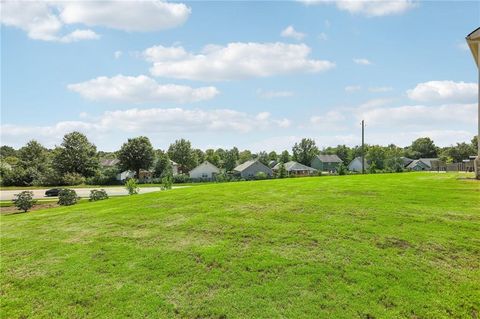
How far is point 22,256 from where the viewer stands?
30.0 ft

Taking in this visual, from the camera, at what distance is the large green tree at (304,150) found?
327ft

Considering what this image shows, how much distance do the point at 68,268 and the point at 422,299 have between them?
7.50 metres

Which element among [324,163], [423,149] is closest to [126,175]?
[324,163]

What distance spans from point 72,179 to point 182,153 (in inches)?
1376

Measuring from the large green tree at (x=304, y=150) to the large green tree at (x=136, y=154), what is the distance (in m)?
44.3

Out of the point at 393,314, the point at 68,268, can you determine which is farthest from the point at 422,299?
the point at 68,268

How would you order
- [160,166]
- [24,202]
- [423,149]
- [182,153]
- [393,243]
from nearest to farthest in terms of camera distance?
[393,243]
[24,202]
[160,166]
[182,153]
[423,149]

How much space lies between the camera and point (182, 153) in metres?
97.4

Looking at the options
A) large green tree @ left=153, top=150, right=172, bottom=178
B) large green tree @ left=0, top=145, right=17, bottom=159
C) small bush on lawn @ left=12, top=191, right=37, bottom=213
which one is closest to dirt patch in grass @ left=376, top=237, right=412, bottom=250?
small bush on lawn @ left=12, top=191, right=37, bottom=213

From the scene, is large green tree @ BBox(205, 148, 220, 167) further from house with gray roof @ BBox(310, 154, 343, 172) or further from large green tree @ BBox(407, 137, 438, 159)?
large green tree @ BBox(407, 137, 438, 159)

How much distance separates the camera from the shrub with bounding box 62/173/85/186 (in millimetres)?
66938

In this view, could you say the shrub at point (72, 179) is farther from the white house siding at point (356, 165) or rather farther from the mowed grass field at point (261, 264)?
the white house siding at point (356, 165)

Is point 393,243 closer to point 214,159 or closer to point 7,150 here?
point 214,159

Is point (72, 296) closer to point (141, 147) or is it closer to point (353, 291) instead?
point (353, 291)
